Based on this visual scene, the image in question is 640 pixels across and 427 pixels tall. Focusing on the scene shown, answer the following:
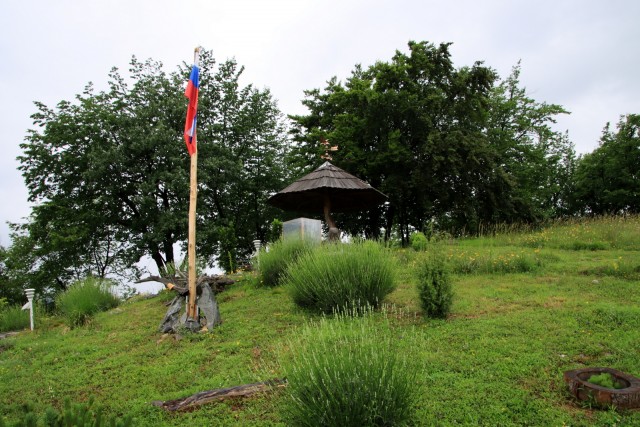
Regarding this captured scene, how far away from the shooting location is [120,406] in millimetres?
4098

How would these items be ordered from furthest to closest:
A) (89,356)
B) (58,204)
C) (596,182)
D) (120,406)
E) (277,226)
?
(596,182) < (58,204) < (277,226) < (89,356) < (120,406)

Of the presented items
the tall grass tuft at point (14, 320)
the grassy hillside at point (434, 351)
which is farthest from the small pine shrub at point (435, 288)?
the tall grass tuft at point (14, 320)

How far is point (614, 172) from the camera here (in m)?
25.7

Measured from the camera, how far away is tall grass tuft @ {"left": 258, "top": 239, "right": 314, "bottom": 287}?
9250mm

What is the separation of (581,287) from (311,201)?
26.1ft

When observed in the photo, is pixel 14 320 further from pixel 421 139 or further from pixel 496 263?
pixel 421 139

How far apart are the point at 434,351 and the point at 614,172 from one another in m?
26.6

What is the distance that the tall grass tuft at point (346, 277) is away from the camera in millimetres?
6188

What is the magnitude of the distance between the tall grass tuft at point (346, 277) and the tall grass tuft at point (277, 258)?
246cm

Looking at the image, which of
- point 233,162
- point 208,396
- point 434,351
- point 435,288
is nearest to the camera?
point 208,396

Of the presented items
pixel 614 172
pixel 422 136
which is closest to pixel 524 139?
pixel 614 172

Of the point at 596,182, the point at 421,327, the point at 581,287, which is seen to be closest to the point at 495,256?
the point at 581,287

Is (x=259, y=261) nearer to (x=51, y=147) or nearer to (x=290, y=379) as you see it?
(x=290, y=379)

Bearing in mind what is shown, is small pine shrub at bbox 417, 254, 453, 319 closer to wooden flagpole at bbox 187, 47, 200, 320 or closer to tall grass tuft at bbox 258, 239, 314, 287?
wooden flagpole at bbox 187, 47, 200, 320
